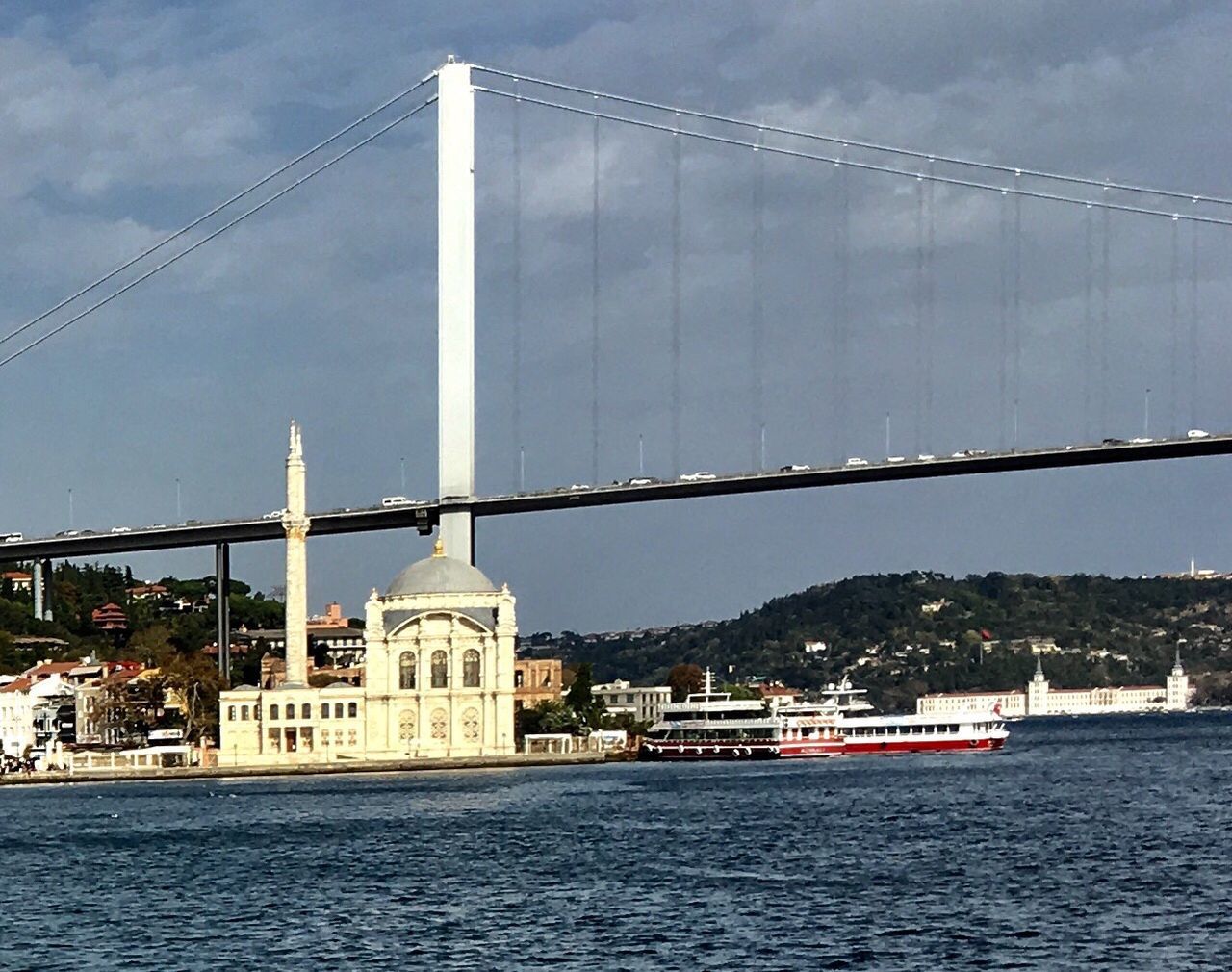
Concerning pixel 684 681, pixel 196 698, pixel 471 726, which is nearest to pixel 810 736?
pixel 471 726

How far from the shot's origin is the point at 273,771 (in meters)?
74.9

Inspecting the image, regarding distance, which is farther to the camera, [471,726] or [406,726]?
[406,726]

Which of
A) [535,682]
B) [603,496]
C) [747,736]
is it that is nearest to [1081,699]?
[535,682]

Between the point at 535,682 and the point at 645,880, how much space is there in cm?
6806

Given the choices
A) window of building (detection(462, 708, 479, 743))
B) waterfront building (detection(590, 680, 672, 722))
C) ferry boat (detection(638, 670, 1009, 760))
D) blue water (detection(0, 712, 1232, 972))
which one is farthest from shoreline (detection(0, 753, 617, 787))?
waterfront building (detection(590, 680, 672, 722))

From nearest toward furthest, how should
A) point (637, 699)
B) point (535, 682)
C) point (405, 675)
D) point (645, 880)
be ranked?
point (645, 880) → point (405, 675) → point (535, 682) → point (637, 699)

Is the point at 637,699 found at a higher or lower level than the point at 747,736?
higher

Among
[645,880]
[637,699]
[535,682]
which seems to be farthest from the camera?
[637,699]

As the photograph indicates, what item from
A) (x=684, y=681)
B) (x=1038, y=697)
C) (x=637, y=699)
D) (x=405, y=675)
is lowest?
(x=1038, y=697)

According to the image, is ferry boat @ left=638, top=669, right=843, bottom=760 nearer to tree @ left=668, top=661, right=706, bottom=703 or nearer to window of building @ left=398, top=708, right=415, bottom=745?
window of building @ left=398, top=708, right=415, bottom=745

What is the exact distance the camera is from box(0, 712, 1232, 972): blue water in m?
24.4

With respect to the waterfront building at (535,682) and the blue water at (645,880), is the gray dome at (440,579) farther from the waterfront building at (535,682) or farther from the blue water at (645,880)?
the blue water at (645,880)

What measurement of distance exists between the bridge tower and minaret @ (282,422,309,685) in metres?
13.7

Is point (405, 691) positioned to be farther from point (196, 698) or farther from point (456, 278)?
point (456, 278)
